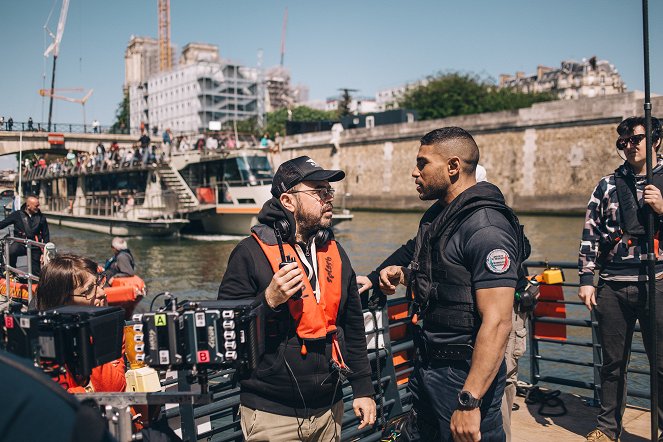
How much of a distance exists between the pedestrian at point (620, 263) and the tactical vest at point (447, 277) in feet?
5.04

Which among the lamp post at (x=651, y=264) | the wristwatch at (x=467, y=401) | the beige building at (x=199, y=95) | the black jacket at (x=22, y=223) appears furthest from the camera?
the beige building at (x=199, y=95)

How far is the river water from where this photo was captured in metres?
9.65

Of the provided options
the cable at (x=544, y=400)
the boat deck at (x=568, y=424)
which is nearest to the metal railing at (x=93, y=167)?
the cable at (x=544, y=400)

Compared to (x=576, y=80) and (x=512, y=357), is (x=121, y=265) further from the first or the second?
(x=576, y=80)

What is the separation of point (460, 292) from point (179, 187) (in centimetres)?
3035

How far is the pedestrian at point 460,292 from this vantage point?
2.73m

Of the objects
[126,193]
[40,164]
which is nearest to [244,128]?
[40,164]

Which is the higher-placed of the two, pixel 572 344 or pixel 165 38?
pixel 165 38

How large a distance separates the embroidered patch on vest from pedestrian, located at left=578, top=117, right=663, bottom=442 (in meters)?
1.85

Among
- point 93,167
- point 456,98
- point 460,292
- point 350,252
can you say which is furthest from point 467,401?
point 456,98

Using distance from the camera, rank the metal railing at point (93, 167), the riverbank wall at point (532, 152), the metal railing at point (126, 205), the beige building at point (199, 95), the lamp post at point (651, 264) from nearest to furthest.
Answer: the lamp post at point (651, 264) → the metal railing at point (126, 205) → the metal railing at point (93, 167) → the riverbank wall at point (532, 152) → the beige building at point (199, 95)

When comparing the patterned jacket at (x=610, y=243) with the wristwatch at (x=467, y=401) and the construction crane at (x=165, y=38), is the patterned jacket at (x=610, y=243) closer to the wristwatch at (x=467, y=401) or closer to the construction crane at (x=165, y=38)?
the wristwatch at (x=467, y=401)

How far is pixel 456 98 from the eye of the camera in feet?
208

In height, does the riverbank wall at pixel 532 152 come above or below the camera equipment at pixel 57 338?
above
